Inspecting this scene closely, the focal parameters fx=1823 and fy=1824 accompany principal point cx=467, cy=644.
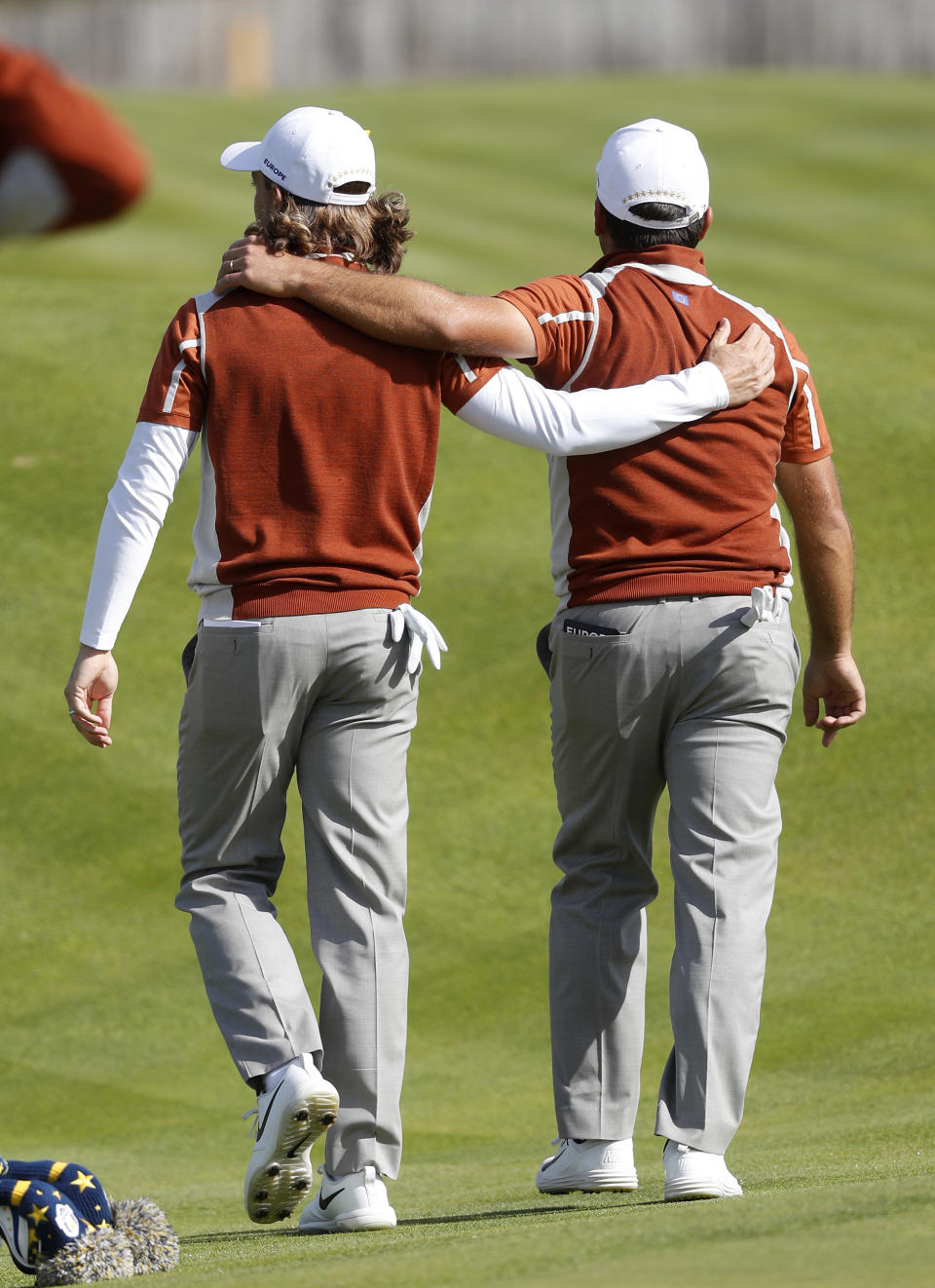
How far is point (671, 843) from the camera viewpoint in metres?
3.53

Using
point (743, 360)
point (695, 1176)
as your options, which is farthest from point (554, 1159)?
point (743, 360)

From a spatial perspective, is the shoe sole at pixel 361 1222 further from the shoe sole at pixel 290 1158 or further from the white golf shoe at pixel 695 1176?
the white golf shoe at pixel 695 1176

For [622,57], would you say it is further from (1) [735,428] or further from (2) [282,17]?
(1) [735,428]

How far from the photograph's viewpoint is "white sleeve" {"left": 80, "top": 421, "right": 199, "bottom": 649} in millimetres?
3420

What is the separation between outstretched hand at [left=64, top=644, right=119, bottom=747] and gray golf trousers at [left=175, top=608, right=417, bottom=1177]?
0.52 ft

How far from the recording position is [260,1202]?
319 centimetres

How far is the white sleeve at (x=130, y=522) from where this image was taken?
3420 millimetres

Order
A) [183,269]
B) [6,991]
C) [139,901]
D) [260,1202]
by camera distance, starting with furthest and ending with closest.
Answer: [183,269]
[139,901]
[6,991]
[260,1202]

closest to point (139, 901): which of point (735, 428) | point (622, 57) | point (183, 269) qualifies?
point (735, 428)

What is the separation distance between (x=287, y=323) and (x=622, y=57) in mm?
23949

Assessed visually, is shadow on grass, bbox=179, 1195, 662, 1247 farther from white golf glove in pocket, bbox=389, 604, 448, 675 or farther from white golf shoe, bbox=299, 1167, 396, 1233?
white golf glove in pocket, bbox=389, 604, 448, 675

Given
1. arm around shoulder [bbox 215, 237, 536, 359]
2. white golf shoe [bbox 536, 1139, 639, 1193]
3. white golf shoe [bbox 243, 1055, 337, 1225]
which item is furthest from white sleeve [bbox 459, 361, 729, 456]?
white golf shoe [bbox 536, 1139, 639, 1193]

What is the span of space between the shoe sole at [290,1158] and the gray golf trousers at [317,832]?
7.9 inches

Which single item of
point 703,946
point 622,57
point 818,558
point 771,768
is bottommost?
point 622,57
